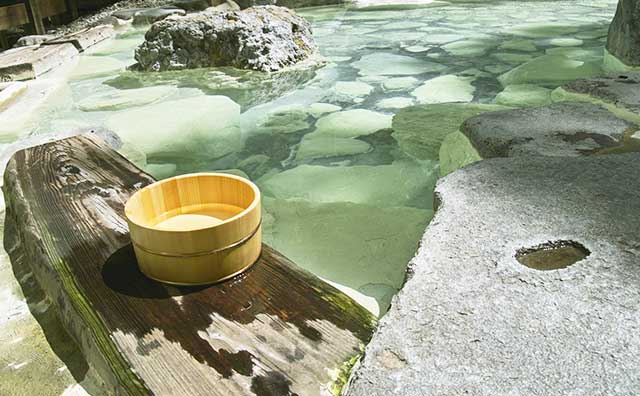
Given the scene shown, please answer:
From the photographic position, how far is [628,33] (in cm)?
410

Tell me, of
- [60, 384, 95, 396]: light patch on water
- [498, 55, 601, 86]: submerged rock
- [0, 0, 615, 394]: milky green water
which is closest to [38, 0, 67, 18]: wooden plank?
[0, 0, 615, 394]: milky green water

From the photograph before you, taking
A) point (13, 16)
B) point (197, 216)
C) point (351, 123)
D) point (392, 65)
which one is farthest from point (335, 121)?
point (13, 16)

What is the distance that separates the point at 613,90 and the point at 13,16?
7.46 meters

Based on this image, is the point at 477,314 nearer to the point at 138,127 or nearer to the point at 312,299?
the point at 312,299

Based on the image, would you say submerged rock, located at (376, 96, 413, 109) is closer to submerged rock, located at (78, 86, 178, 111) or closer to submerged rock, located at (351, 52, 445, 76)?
submerged rock, located at (351, 52, 445, 76)

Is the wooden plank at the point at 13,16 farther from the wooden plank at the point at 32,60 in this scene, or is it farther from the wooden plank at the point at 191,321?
the wooden plank at the point at 191,321

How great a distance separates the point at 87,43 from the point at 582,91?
19.4 ft

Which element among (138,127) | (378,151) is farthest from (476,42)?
(138,127)

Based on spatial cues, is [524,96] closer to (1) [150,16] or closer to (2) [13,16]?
(1) [150,16]

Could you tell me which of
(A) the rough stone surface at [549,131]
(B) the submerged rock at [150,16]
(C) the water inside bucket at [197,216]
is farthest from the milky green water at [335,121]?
(B) the submerged rock at [150,16]

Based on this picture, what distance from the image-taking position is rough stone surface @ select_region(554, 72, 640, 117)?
7.73 feet

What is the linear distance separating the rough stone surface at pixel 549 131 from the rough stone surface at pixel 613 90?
19 centimetres

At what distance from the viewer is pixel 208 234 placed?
1101 mm

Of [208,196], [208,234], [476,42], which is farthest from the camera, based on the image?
[476,42]
